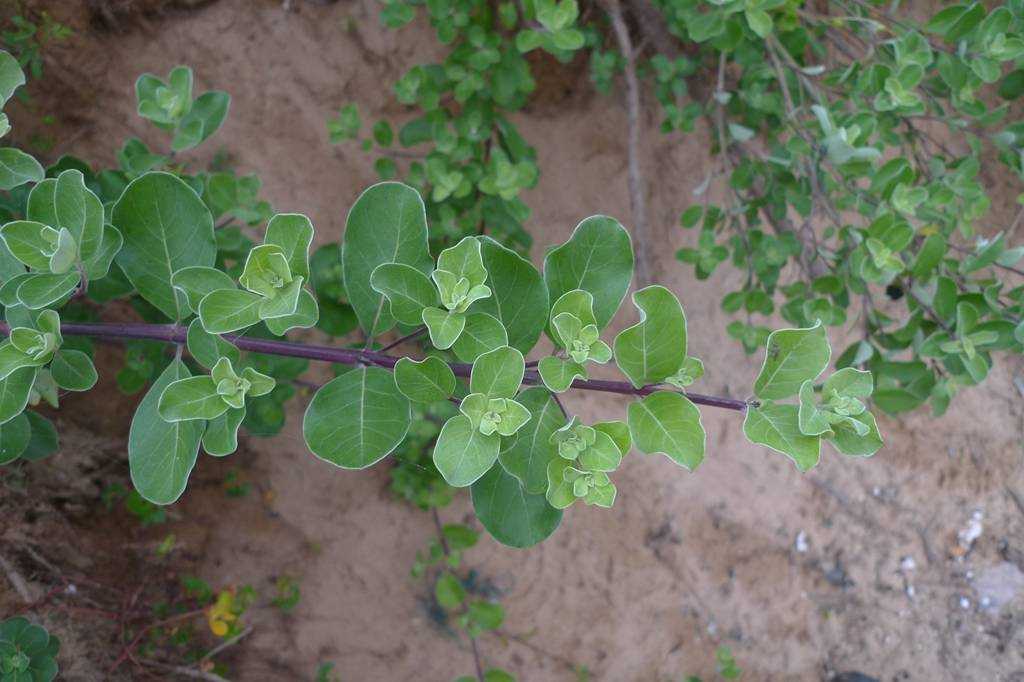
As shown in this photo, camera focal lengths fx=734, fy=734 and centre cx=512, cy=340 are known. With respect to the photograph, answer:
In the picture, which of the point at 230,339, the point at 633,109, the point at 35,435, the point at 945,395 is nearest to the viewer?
the point at 230,339

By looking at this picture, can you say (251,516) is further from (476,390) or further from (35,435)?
(476,390)

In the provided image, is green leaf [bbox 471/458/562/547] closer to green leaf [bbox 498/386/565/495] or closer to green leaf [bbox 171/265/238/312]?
green leaf [bbox 498/386/565/495]

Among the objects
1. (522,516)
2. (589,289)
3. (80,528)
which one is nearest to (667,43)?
(589,289)

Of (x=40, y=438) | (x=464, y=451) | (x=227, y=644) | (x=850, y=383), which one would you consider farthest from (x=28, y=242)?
(x=227, y=644)

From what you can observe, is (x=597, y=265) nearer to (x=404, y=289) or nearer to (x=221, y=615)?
(x=404, y=289)

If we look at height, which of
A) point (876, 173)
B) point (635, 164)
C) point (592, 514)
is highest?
point (876, 173)

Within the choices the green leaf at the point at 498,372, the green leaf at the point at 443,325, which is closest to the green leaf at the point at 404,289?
the green leaf at the point at 443,325

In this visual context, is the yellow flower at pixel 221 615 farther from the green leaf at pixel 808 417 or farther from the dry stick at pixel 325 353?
the green leaf at pixel 808 417
